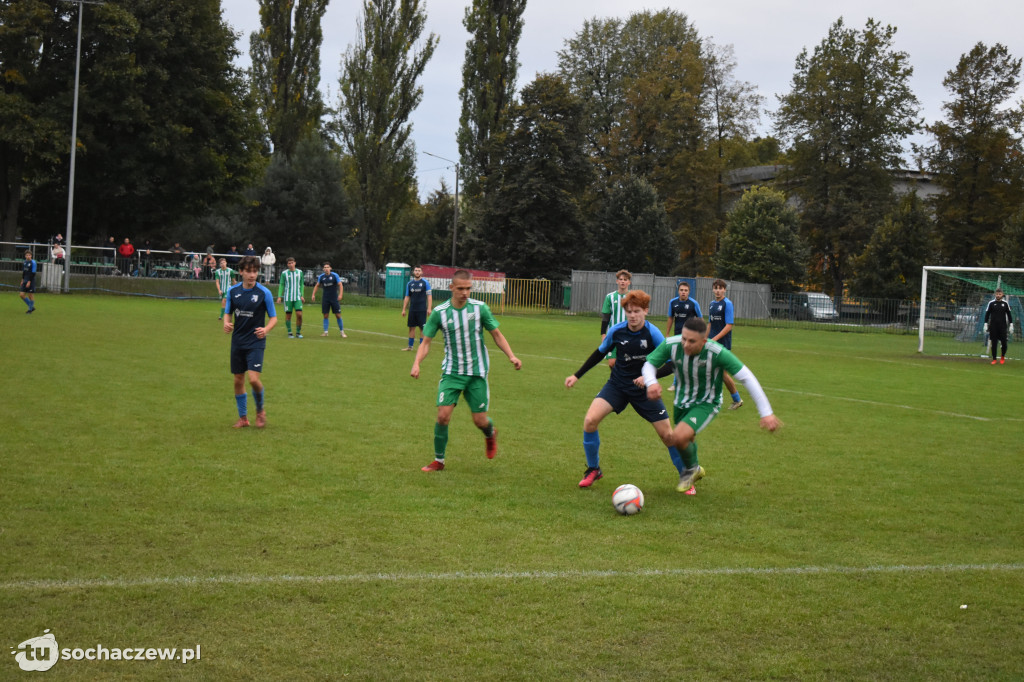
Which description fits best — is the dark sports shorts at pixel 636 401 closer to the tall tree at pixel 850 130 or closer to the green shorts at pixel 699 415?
the green shorts at pixel 699 415

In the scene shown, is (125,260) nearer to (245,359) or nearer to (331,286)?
(331,286)

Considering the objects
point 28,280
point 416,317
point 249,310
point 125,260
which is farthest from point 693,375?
point 125,260

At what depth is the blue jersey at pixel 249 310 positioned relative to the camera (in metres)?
10.9

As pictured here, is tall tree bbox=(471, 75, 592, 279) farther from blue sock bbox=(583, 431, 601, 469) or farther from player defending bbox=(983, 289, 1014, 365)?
blue sock bbox=(583, 431, 601, 469)

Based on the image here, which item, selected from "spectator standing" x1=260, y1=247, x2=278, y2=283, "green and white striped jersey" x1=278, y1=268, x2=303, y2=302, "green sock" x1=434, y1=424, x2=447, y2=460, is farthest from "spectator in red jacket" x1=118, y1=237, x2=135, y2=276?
"green sock" x1=434, y1=424, x2=447, y2=460

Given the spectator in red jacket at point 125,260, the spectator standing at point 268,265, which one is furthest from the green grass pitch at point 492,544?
the spectator standing at point 268,265

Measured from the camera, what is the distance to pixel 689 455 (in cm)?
833

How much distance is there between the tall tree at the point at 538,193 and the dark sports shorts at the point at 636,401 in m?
46.9

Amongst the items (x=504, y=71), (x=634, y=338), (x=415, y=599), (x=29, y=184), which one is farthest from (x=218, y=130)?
(x=415, y=599)

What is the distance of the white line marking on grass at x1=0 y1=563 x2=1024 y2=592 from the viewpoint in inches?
211

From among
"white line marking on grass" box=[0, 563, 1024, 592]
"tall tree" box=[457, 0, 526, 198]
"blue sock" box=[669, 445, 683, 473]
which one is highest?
"tall tree" box=[457, 0, 526, 198]

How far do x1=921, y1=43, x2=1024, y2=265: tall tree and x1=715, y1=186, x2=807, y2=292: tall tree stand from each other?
38.4ft

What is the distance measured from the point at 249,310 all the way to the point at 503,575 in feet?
20.9

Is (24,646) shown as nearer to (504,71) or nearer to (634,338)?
(634,338)
